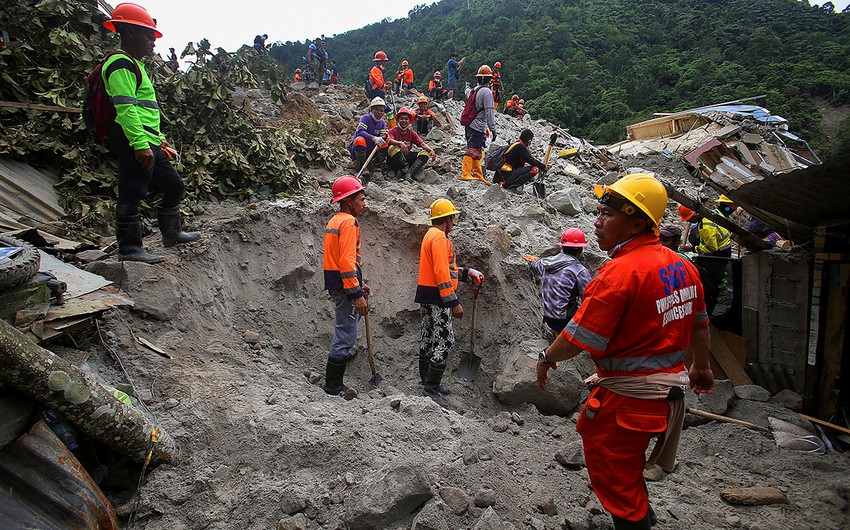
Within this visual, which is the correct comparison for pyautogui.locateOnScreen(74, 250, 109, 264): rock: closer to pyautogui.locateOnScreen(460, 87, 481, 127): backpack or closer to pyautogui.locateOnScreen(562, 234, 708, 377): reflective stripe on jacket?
pyautogui.locateOnScreen(562, 234, 708, 377): reflective stripe on jacket

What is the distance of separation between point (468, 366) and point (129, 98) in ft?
14.2

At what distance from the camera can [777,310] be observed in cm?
468

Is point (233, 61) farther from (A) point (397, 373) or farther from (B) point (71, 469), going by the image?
(B) point (71, 469)

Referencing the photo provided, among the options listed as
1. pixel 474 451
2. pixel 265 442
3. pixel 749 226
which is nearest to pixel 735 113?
pixel 749 226

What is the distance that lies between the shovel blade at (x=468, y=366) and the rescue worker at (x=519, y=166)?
4.26m

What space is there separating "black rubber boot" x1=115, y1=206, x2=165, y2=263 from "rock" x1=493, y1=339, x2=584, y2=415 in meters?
3.74

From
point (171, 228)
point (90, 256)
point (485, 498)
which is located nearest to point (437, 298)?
point (485, 498)

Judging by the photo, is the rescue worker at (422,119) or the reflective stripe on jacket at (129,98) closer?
the reflective stripe on jacket at (129,98)

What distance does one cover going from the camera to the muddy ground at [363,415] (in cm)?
249

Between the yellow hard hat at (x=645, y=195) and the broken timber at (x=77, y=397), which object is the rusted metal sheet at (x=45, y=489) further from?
the yellow hard hat at (x=645, y=195)

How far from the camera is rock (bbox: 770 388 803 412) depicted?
4.26 m

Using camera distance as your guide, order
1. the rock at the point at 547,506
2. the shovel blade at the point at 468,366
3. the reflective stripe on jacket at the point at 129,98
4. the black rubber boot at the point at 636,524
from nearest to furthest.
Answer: the black rubber boot at the point at 636,524 → the rock at the point at 547,506 → the reflective stripe on jacket at the point at 129,98 → the shovel blade at the point at 468,366

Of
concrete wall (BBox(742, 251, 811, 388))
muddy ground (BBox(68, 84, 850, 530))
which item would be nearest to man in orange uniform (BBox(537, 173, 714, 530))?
muddy ground (BBox(68, 84, 850, 530))

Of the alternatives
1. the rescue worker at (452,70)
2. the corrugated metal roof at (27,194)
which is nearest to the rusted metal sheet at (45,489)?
the corrugated metal roof at (27,194)
